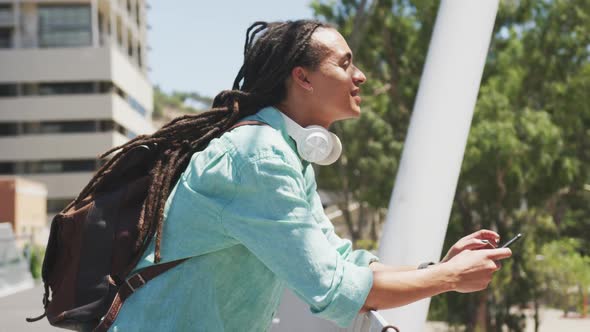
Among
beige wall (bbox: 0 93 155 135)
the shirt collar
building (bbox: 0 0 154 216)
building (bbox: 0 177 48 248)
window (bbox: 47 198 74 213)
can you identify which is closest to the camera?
the shirt collar

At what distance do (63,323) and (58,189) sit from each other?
79299 mm

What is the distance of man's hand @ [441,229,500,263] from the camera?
2.34 meters

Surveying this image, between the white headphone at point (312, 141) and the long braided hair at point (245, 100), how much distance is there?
107 millimetres

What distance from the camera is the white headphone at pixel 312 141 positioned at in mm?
2236

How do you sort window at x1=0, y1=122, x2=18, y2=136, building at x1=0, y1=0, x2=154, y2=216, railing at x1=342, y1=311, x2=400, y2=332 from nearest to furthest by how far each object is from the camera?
railing at x1=342, y1=311, x2=400, y2=332 → building at x1=0, y1=0, x2=154, y2=216 → window at x1=0, y1=122, x2=18, y2=136

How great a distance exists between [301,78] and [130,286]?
0.63 metres

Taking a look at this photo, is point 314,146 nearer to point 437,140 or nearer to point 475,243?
point 475,243

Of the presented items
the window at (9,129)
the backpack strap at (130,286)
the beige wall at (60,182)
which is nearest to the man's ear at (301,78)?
the backpack strap at (130,286)

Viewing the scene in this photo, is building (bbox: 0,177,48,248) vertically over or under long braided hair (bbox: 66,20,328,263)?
under

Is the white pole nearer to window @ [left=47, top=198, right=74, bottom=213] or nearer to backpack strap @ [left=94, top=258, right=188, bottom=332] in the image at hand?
backpack strap @ [left=94, top=258, right=188, bottom=332]

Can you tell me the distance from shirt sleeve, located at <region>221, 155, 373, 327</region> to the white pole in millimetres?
2104

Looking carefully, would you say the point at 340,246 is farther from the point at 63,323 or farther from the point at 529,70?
the point at 529,70

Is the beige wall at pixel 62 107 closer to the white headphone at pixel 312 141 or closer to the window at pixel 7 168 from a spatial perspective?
the window at pixel 7 168

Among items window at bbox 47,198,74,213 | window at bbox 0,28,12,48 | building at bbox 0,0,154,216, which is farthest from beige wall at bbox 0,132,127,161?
window at bbox 0,28,12,48
